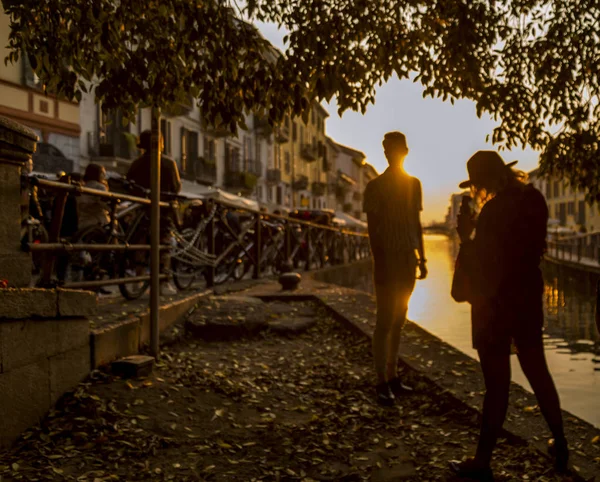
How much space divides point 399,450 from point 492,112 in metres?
3.74

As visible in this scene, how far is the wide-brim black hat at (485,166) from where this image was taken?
11.0 feet

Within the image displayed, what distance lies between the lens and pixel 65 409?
149 inches

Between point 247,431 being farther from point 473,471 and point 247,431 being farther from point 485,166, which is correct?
point 485,166

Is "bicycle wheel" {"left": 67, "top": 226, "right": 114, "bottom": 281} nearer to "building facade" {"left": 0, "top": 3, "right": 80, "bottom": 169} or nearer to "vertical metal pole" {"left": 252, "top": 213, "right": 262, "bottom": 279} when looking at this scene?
"vertical metal pole" {"left": 252, "top": 213, "right": 262, "bottom": 279}

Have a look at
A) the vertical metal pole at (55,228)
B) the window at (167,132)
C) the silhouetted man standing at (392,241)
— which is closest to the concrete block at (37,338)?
the vertical metal pole at (55,228)

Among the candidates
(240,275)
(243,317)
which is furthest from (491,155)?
(240,275)

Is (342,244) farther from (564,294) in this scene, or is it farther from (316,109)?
(316,109)

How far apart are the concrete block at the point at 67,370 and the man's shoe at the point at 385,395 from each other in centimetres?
192

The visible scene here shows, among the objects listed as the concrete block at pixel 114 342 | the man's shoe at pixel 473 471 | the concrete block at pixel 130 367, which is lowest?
the man's shoe at pixel 473 471

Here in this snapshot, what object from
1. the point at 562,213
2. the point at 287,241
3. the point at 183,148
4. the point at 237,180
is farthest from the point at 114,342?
the point at 562,213

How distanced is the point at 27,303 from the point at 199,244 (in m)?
5.49

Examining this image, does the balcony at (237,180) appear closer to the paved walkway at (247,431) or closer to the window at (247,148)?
the window at (247,148)

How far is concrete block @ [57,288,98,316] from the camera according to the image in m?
3.90

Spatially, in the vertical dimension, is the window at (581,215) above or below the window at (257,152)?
below
